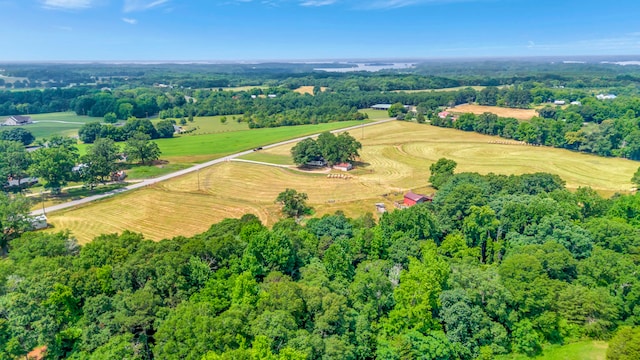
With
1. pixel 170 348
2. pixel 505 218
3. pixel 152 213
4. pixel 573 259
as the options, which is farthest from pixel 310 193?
pixel 170 348

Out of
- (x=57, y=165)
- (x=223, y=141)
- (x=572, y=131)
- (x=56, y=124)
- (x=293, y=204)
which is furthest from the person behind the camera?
(x=56, y=124)

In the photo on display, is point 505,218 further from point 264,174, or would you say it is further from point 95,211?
point 95,211

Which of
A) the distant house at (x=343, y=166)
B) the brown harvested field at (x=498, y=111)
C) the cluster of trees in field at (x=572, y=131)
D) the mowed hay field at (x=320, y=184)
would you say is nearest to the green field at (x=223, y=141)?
the mowed hay field at (x=320, y=184)

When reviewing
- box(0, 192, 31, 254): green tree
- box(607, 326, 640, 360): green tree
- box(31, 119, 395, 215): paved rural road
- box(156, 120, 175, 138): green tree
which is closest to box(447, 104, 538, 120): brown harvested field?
box(31, 119, 395, 215): paved rural road

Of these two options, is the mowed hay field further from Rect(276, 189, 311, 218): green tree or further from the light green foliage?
the light green foliage

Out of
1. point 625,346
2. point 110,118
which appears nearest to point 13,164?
point 110,118

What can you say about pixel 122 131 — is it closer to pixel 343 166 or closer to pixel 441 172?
pixel 343 166

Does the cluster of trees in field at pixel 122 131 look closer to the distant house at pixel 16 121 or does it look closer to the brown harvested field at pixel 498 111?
the distant house at pixel 16 121
